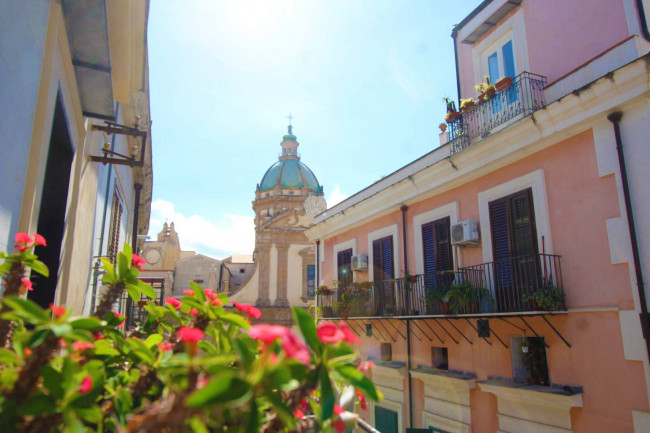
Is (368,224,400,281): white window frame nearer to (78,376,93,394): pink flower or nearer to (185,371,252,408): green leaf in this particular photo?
(78,376,93,394): pink flower

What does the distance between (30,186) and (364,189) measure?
11.1m

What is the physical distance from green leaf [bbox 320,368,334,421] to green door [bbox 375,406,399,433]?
10400 mm

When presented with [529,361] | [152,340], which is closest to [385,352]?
[529,361]

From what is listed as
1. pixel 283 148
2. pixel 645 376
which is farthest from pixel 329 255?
pixel 283 148

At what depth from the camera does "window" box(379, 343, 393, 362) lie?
39.5ft

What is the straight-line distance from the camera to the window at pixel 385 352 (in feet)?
39.5

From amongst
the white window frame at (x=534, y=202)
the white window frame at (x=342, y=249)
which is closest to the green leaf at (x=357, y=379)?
the white window frame at (x=534, y=202)

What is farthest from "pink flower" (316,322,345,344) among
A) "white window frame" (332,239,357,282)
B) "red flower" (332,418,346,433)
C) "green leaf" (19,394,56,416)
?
"white window frame" (332,239,357,282)

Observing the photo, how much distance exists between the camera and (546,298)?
7.13m

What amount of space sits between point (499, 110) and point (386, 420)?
739 centimetres

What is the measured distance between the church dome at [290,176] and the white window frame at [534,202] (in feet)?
115

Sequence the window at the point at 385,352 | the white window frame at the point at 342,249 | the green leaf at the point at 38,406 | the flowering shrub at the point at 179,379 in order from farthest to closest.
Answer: the white window frame at the point at 342,249 < the window at the point at 385,352 < the green leaf at the point at 38,406 < the flowering shrub at the point at 179,379

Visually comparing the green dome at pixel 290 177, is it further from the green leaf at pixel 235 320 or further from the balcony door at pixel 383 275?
the green leaf at pixel 235 320

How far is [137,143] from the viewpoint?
994 cm
